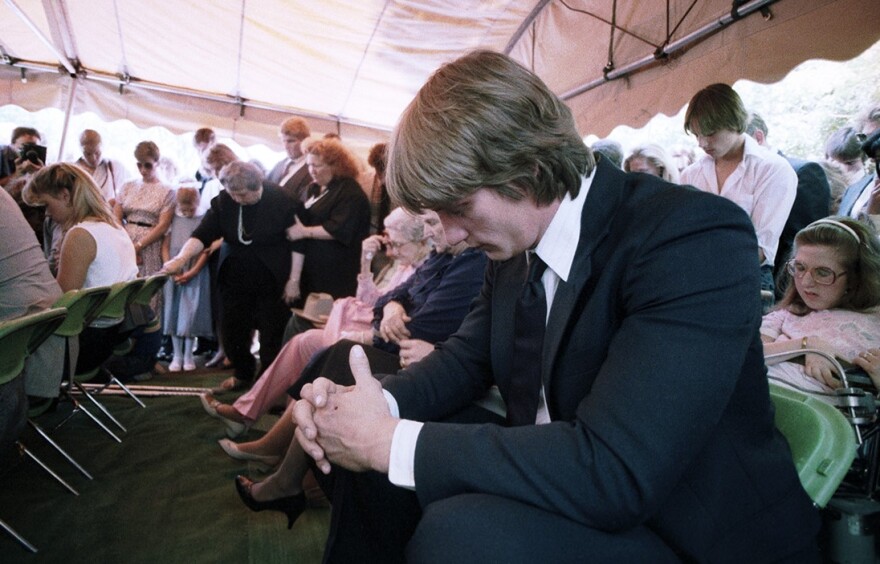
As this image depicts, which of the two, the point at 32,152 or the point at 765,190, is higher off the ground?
the point at 765,190

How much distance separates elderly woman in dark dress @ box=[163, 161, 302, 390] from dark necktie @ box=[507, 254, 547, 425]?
3.41m

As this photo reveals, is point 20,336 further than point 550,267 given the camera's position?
Yes

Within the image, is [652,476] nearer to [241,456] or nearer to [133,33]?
[241,456]

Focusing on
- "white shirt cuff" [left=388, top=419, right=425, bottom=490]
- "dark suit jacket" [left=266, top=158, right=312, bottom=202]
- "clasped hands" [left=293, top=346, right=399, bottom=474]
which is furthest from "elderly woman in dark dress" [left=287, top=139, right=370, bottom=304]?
"white shirt cuff" [left=388, top=419, right=425, bottom=490]

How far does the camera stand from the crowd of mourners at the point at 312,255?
2072 millimetres

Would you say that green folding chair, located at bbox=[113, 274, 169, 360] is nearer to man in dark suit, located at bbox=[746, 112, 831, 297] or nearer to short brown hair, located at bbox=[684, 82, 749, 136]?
short brown hair, located at bbox=[684, 82, 749, 136]

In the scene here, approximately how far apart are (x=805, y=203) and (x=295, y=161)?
147 inches

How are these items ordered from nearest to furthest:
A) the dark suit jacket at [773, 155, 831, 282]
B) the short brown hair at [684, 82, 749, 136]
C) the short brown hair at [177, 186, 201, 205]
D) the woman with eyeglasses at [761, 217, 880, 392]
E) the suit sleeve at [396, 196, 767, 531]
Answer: the suit sleeve at [396, 196, 767, 531], the woman with eyeglasses at [761, 217, 880, 392], the short brown hair at [684, 82, 749, 136], the dark suit jacket at [773, 155, 831, 282], the short brown hair at [177, 186, 201, 205]

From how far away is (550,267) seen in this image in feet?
3.73

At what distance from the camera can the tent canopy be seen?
3.47 metres

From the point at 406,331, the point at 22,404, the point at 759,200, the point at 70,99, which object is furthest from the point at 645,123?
the point at 70,99

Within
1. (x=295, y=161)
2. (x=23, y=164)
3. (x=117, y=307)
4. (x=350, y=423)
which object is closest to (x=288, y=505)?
(x=350, y=423)

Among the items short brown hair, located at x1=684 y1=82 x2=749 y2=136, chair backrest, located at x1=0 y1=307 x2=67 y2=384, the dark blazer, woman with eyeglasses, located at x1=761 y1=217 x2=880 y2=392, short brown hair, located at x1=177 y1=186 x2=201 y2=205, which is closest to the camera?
chair backrest, located at x1=0 y1=307 x2=67 y2=384

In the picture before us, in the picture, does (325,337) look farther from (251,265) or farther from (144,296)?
(251,265)
